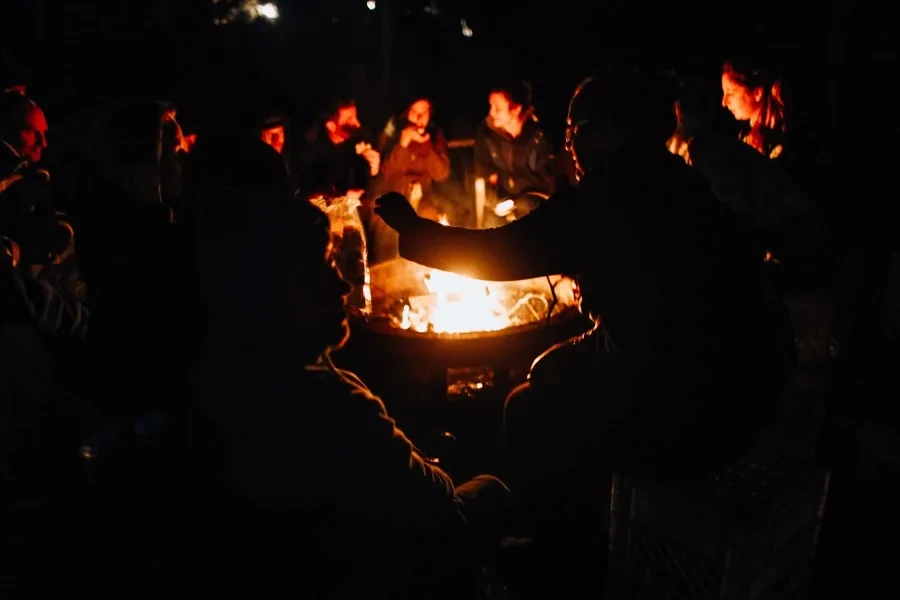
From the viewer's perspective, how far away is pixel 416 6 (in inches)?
657

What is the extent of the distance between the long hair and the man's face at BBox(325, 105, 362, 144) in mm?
3962

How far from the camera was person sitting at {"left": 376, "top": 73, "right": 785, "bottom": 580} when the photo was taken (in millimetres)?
2496

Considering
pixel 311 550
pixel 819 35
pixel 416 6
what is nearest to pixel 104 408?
pixel 311 550

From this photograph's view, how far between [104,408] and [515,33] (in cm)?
1301

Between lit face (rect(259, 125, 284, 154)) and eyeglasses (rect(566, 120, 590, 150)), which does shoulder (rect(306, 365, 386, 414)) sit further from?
lit face (rect(259, 125, 284, 154))

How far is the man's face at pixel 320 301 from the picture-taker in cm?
220

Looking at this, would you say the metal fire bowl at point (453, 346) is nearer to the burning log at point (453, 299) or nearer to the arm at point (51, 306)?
the burning log at point (453, 299)

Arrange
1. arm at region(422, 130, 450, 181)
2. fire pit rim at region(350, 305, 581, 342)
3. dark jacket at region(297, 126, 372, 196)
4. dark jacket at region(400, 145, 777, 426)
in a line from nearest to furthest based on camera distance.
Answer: dark jacket at region(400, 145, 777, 426) < fire pit rim at region(350, 305, 581, 342) < dark jacket at region(297, 126, 372, 196) < arm at region(422, 130, 450, 181)

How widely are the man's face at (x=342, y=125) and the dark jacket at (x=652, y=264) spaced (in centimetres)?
529

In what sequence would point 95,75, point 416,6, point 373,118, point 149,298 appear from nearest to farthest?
1. point 149,298
2. point 95,75
3. point 373,118
4. point 416,6

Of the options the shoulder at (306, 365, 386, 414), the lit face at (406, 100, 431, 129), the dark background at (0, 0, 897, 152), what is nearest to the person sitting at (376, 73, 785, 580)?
the shoulder at (306, 365, 386, 414)

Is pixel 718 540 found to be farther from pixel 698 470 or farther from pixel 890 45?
pixel 890 45

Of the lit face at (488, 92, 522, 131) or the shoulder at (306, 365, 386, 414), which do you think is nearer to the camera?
the shoulder at (306, 365, 386, 414)

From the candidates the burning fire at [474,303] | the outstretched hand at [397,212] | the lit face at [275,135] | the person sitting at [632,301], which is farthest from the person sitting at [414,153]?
the person sitting at [632,301]
